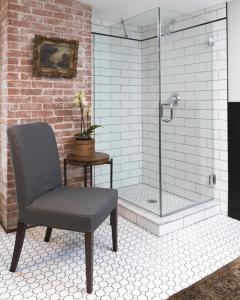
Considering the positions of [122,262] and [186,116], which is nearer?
[122,262]

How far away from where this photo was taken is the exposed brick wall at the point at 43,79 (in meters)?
2.55

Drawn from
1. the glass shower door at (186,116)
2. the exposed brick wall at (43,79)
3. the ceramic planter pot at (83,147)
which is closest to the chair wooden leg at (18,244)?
the exposed brick wall at (43,79)

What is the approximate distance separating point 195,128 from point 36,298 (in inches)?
87.4

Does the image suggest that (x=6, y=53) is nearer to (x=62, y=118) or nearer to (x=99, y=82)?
(x=62, y=118)

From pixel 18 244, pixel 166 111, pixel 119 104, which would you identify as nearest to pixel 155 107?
pixel 119 104

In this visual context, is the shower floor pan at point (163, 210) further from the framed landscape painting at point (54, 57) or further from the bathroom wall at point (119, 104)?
the framed landscape painting at point (54, 57)

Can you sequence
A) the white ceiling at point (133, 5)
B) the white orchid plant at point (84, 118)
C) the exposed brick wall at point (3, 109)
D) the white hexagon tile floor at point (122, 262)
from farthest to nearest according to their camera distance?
the white ceiling at point (133, 5) → the white orchid plant at point (84, 118) → the exposed brick wall at point (3, 109) → the white hexagon tile floor at point (122, 262)

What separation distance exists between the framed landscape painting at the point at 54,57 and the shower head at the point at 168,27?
2.76 feet

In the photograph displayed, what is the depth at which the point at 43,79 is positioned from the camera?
272 cm

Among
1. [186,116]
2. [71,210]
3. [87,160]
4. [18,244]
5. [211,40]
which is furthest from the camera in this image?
[186,116]

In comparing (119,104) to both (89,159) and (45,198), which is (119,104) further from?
(45,198)

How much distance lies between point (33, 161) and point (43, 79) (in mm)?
998

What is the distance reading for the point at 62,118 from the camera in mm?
2881

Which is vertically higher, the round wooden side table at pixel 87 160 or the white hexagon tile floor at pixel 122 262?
the round wooden side table at pixel 87 160
